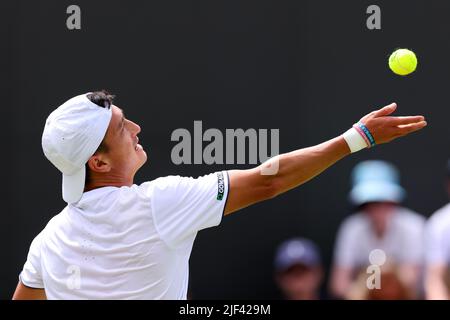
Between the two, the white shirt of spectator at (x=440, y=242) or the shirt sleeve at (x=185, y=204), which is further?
the white shirt of spectator at (x=440, y=242)

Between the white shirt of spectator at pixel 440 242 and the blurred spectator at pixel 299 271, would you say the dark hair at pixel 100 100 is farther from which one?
the blurred spectator at pixel 299 271

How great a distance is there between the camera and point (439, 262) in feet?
13.0

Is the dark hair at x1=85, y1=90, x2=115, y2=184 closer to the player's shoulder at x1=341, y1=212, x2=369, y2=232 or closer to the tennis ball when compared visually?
the tennis ball

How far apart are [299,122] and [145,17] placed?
1.12 m

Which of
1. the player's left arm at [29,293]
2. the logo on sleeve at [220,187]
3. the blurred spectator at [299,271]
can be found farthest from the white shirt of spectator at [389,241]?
the player's left arm at [29,293]

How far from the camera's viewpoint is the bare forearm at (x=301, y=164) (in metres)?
2.83

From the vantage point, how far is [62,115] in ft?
9.36

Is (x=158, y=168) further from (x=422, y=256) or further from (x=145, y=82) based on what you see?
(x=422, y=256)

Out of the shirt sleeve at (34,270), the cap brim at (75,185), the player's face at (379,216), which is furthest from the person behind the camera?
the player's face at (379,216)

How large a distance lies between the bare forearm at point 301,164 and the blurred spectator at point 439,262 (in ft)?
4.40

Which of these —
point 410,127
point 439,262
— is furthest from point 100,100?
point 439,262

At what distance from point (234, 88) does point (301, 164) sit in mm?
2492

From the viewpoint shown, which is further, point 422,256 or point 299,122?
point 299,122
